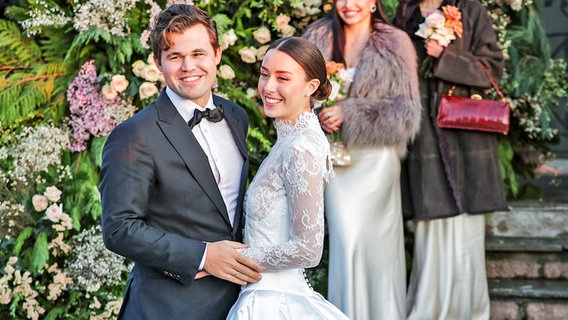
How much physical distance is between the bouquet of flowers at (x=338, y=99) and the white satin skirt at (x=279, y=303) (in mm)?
2031

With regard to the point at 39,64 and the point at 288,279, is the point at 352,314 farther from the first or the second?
the point at 39,64

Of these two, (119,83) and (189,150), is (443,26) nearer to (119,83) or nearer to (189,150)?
(119,83)

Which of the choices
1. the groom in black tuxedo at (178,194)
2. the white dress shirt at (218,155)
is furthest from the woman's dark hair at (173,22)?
the white dress shirt at (218,155)

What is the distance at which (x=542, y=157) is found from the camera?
6.73 meters

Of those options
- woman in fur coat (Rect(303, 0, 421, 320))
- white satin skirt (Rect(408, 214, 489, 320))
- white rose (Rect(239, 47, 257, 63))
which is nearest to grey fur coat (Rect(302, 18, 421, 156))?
woman in fur coat (Rect(303, 0, 421, 320))

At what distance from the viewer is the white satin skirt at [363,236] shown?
199 inches

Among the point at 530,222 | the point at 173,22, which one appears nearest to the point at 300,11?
the point at 530,222

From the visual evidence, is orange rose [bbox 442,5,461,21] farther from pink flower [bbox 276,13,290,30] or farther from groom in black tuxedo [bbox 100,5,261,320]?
groom in black tuxedo [bbox 100,5,261,320]

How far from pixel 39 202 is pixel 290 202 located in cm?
293

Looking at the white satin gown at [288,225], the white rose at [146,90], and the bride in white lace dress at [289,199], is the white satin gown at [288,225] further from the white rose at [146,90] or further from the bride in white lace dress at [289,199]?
the white rose at [146,90]

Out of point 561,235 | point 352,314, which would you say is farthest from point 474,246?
point 561,235

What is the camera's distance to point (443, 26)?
5.10 m

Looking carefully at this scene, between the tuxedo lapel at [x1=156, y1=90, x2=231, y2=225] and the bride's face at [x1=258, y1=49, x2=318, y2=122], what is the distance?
1.03 ft

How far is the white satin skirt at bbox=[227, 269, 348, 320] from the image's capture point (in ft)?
9.55
